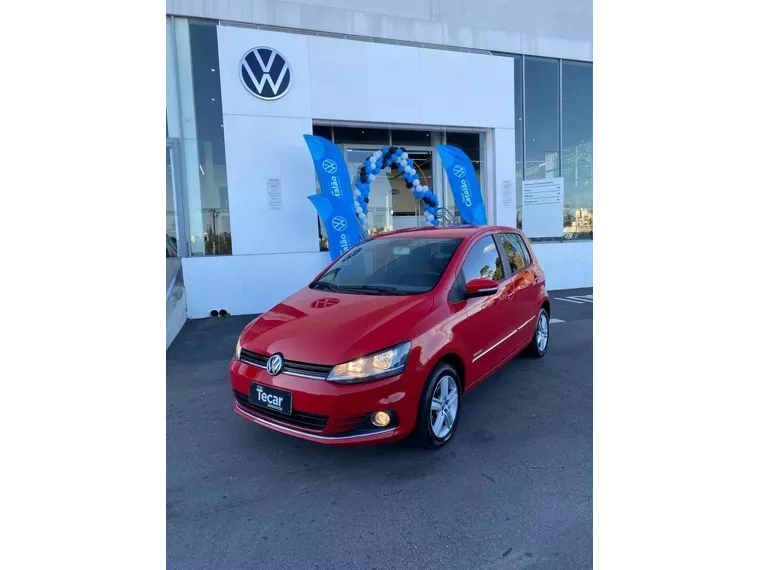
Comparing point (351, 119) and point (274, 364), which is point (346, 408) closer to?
point (274, 364)

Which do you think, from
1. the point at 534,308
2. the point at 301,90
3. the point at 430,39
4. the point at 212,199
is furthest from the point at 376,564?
the point at 430,39

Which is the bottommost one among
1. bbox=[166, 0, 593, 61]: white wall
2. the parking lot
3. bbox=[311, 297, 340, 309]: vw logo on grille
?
the parking lot

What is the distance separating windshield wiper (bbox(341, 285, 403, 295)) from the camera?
3.64 m

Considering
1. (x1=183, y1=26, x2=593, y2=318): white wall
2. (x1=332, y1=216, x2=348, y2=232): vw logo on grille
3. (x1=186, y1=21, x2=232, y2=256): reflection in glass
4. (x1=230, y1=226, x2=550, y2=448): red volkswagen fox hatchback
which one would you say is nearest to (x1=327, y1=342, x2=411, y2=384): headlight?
(x1=230, y1=226, x2=550, y2=448): red volkswagen fox hatchback

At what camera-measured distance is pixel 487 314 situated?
12.5ft

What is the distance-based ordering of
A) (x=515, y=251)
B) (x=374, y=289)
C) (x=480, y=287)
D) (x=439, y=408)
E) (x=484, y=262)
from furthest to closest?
1. (x=515, y=251)
2. (x=484, y=262)
3. (x=374, y=289)
4. (x=480, y=287)
5. (x=439, y=408)

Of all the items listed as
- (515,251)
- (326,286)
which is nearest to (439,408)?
(326,286)

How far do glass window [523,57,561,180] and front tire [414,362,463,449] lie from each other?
9103 millimetres

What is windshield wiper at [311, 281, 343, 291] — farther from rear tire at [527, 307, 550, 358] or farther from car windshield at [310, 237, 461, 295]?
rear tire at [527, 307, 550, 358]

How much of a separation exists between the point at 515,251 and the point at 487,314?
4.17ft

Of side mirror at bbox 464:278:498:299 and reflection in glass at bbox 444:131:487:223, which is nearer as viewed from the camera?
side mirror at bbox 464:278:498:299

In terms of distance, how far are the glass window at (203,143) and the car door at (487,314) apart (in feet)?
19.8
